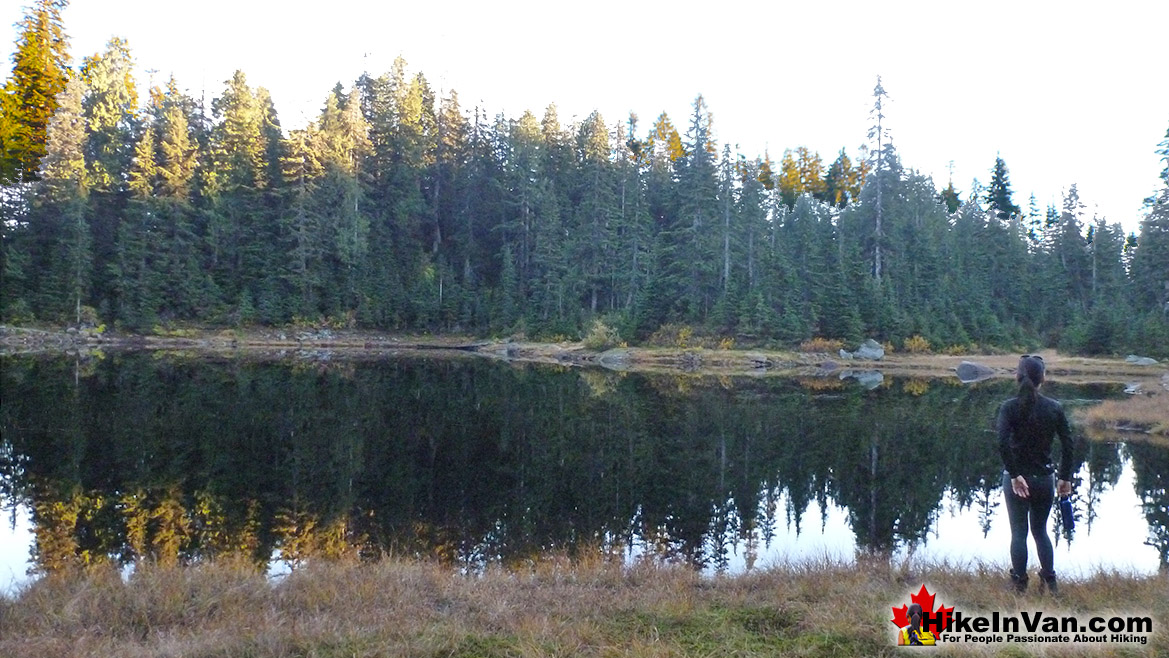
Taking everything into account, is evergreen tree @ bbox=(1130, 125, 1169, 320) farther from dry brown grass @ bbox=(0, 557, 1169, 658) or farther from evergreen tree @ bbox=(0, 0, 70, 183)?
evergreen tree @ bbox=(0, 0, 70, 183)

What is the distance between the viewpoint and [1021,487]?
6.53 m

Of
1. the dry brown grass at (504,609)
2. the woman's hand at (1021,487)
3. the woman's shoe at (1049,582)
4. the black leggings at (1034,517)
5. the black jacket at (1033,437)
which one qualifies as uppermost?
the black jacket at (1033,437)

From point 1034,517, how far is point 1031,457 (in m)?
0.57

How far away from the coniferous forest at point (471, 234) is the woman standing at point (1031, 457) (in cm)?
4616

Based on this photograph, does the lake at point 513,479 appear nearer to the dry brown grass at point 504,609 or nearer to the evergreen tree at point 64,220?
the dry brown grass at point 504,609

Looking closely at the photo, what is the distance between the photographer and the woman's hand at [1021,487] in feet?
21.4

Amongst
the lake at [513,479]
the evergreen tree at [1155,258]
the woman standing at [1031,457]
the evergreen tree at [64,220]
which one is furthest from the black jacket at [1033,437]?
the evergreen tree at [64,220]

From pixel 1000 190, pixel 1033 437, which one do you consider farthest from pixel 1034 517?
pixel 1000 190

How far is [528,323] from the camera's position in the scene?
6188cm

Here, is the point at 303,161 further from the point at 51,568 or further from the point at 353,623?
the point at 353,623

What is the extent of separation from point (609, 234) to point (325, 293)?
24115 mm

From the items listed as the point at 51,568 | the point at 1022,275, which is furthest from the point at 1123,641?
the point at 1022,275

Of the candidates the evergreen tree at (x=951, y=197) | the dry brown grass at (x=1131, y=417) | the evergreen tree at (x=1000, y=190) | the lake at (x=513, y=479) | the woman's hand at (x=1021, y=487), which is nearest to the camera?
the woman's hand at (x=1021, y=487)

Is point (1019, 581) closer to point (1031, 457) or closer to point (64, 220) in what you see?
point (1031, 457)
